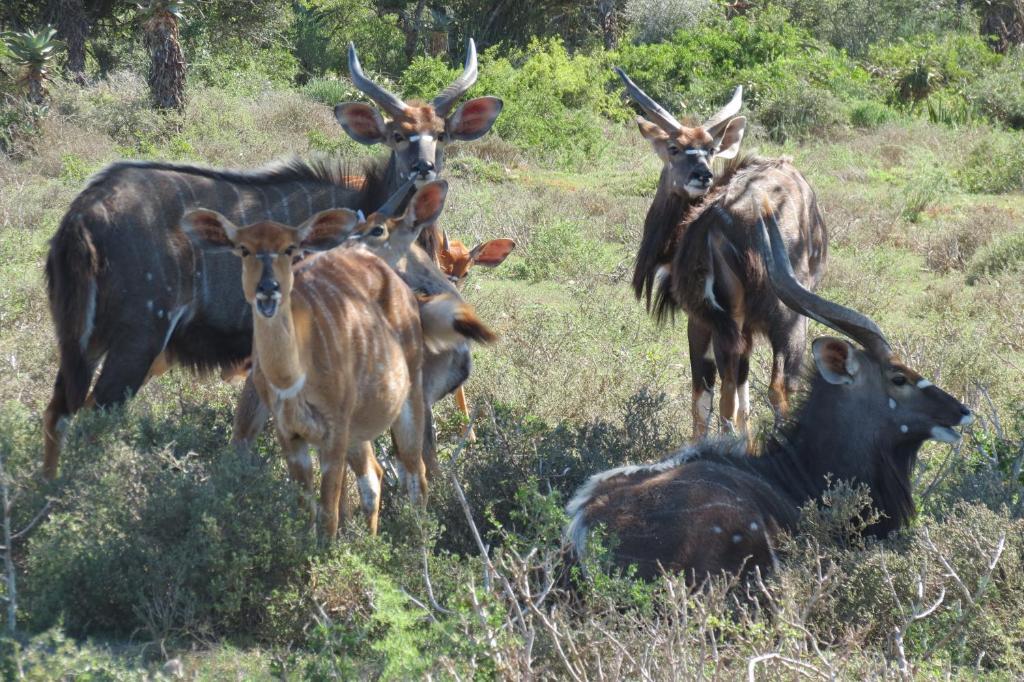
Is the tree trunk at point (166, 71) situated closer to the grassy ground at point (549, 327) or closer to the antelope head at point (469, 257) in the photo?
the grassy ground at point (549, 327)

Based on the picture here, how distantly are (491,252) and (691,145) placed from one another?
146 cm

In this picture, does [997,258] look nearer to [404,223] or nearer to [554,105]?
[404,223]

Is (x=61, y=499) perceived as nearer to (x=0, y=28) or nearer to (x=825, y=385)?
(x=825, y=385)

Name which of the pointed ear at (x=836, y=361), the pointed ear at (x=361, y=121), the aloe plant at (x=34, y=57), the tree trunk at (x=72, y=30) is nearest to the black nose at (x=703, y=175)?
the pointed ear at (x=361, y=121)

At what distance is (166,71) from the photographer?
17344mm

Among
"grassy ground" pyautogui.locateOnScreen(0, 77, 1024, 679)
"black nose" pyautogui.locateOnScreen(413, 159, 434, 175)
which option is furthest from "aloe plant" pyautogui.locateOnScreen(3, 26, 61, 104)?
"black nose" pyautogui.locateOnScreen(413, 159, 434, 175)

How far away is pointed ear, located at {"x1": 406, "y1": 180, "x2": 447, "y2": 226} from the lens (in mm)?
6715

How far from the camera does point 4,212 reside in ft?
37.4

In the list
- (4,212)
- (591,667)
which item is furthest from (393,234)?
(4,212)

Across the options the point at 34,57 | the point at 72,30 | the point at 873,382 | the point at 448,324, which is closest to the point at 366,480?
the point at 448,324

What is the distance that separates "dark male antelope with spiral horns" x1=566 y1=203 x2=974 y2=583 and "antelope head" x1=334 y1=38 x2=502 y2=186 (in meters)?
2.49

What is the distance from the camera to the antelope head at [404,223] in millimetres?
6621

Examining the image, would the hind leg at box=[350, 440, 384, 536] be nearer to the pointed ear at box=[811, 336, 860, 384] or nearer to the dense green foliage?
the dense green foliage

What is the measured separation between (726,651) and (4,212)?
9.39 metres
